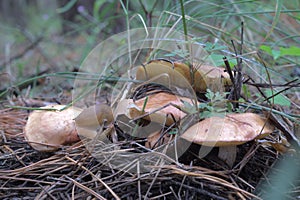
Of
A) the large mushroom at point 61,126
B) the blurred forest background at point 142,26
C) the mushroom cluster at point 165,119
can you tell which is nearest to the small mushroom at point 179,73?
the mushroom cluster at point 165,119

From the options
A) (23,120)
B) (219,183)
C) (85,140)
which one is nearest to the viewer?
(219,183)

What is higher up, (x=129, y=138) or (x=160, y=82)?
(x=160, y=82)

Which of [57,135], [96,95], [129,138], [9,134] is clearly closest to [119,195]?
[129,138]

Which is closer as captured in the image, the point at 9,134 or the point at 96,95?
the point at 9,134

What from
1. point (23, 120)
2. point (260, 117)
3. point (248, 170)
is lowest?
point (23, 120)

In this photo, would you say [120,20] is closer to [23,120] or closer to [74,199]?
[23,120]

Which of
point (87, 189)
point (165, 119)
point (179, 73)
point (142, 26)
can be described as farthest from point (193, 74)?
point (142, 26)
